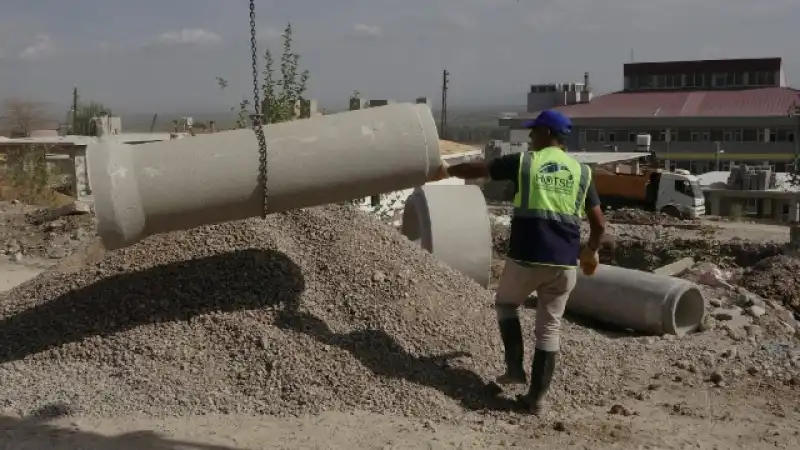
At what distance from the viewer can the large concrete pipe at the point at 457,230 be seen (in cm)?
848

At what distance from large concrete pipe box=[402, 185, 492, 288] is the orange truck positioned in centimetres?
1977

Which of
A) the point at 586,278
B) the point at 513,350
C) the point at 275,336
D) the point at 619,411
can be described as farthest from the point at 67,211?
the point at 619,411

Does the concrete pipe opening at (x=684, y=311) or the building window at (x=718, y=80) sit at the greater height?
the building window at (x=718, y=80)

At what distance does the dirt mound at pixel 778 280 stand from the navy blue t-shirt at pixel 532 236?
235 inches

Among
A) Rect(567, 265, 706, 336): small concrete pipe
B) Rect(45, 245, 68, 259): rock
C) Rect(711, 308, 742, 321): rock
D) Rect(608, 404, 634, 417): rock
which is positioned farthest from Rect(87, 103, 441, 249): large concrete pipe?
Rect(45, 245, 68, 259): rock

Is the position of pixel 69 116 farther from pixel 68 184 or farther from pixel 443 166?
pixel 443 166

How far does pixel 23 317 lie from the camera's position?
6203 millimetres

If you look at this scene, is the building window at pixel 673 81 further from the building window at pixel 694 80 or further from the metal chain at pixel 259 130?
the metal chain at pixel 259 130

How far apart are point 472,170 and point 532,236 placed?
0.65m

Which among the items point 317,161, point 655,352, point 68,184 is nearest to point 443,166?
point 317,161

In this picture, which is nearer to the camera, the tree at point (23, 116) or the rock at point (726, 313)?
the rock at point (726, 313)

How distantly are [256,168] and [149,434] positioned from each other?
185cm

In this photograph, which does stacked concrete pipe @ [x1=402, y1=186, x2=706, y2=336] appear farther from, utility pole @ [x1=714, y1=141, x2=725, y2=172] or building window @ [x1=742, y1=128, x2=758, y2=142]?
building window @ [x1=742, y1=128, x2=758, y2=142]

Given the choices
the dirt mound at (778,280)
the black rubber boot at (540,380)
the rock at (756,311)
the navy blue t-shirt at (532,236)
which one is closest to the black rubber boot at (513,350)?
the black rubber boot at (540,380)
